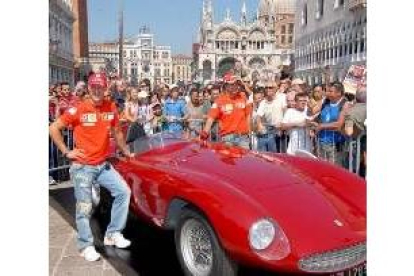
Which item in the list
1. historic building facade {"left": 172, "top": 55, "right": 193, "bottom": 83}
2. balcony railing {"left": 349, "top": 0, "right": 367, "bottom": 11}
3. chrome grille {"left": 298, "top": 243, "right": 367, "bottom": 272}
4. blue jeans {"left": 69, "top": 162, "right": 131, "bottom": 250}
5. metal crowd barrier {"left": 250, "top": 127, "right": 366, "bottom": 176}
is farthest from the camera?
historic building facade {"left": 172, "top": 55, "right": 193, "bottom": 83}

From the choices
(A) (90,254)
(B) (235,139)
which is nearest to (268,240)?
(A) (90,254)

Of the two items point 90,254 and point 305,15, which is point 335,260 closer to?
point 90,254

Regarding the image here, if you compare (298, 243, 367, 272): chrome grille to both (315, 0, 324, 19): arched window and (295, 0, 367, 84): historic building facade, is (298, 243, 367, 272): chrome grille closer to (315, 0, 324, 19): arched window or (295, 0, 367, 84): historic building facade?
(295, 0, 367, 84): historic building facade

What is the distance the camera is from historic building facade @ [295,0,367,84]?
44.3m

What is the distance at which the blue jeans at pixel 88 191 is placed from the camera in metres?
4.42

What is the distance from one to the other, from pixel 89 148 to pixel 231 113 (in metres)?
2.43

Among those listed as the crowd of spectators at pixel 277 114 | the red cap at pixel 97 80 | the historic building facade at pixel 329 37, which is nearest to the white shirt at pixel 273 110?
the crowd of spectators at pixel 277 114

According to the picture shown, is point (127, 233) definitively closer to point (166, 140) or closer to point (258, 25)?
point (166, 140)

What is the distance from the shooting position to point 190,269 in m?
4.00

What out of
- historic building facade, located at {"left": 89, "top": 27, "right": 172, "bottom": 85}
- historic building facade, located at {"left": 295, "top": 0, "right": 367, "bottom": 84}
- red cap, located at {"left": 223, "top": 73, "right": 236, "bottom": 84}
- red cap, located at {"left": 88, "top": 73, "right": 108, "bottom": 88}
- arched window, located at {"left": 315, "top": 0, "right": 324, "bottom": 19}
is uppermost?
arched window, located at {"left": 315, "top": 0, "right": 324, "bottom": 19}

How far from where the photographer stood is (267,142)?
7.46 m

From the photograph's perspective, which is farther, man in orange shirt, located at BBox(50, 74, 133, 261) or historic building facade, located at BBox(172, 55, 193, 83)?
historic building facade, located at BBox(172, 55, 193, 83)

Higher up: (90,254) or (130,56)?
(130,56)

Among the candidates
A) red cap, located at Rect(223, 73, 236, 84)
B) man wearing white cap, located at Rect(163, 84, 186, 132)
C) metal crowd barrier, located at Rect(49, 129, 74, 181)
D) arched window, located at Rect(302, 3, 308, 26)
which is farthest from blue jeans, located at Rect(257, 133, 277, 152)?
arched window, located at Rect(302, 3, 308, 26)
